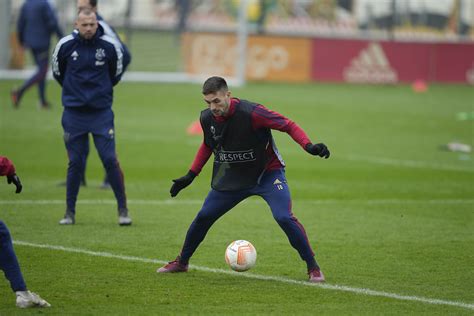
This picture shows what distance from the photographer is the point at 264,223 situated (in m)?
12.0

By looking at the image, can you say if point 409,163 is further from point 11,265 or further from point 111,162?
point 11,265

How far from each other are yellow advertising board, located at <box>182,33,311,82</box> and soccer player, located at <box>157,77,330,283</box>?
23.9 metres

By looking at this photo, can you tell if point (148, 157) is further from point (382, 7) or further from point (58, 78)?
point (382, 7)

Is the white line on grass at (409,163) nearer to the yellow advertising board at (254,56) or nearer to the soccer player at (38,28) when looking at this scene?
the soccer player at (38,28)

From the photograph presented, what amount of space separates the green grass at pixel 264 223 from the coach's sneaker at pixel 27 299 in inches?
3.8

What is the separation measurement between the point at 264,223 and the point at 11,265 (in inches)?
202

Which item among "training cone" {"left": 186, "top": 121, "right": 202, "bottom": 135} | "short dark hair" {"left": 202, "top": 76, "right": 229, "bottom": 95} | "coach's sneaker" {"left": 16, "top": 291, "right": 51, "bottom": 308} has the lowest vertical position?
"training cone" {"left": 186, "top": 121, "right": 202, "bottom": 135}

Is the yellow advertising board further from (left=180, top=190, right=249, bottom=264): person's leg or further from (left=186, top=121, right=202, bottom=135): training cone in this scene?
(left=180, top=190, right=249, bottom=264): person's leg

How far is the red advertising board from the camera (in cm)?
3441

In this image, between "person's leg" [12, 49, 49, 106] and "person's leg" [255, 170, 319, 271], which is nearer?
"person's leg" [255, 170, 319, 271]

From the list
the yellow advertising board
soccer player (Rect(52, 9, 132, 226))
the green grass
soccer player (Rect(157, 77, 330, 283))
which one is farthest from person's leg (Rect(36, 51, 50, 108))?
soccer player (Rect(157, 77, 330, 283))

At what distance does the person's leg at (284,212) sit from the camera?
8.62m

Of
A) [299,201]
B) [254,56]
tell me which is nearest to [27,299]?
[299,201]

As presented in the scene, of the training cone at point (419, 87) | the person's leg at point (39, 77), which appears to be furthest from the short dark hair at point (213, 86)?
the training cone at point (419, 87)
